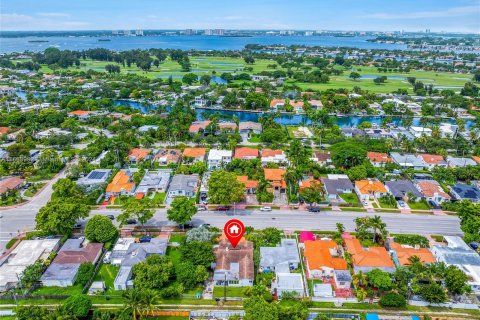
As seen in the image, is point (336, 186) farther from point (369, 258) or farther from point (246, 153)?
point (246, 153)

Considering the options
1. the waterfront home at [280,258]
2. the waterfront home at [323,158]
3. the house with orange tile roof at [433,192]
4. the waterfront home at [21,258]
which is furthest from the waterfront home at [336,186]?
the waterfront home at [21,258]

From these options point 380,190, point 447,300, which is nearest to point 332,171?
point 380,190

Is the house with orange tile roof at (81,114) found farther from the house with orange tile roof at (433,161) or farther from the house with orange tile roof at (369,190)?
the house with orange tile roof at (433,161)

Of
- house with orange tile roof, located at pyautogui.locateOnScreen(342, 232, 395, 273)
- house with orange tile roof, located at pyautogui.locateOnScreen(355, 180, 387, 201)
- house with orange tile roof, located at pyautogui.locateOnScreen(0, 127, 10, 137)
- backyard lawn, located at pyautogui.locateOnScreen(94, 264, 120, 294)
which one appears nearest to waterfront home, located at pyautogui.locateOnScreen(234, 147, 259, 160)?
house with orange tile roof, located at pyautogui.locateOnScreen(355, 180, 387, 201)

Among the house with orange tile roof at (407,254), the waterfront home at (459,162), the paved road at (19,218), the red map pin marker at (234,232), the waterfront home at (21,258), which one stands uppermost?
the red map pin marker at (234,232)

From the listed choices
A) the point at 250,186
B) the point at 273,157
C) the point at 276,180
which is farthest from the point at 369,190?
the point at 273,157

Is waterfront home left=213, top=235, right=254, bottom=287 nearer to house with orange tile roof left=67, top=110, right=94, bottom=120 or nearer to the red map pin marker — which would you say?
the red map pin marker
